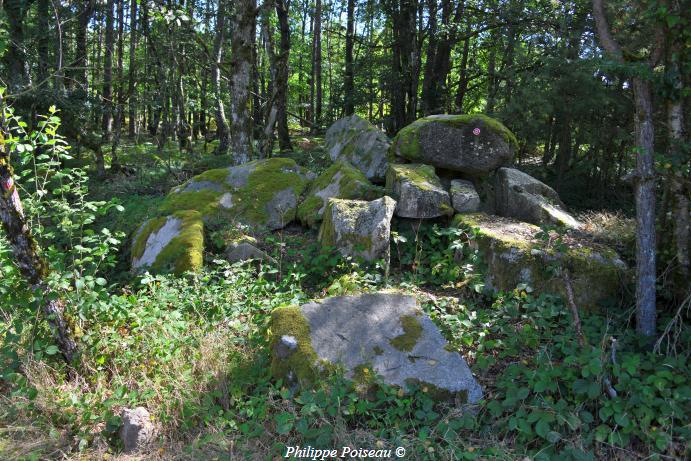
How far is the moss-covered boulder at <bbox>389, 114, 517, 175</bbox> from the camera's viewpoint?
23.5 ft

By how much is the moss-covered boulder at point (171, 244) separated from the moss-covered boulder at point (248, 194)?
48cm

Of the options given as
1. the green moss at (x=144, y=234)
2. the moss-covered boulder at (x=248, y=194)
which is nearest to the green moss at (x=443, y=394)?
the moss-covered boulder at (x=248, y=194)

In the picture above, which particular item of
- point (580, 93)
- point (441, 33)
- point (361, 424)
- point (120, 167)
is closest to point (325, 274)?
point (361, 424)

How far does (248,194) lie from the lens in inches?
315

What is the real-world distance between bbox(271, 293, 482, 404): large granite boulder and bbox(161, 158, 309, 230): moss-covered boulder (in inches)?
140

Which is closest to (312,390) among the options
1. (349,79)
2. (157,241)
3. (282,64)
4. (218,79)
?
(157,241)

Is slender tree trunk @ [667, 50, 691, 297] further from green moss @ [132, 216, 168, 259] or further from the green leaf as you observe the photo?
green moss @ [132, 216, 168, 259]

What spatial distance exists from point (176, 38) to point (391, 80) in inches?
236

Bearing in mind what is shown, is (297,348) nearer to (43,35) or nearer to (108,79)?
(43,35)

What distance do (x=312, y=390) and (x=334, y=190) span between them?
4317mm

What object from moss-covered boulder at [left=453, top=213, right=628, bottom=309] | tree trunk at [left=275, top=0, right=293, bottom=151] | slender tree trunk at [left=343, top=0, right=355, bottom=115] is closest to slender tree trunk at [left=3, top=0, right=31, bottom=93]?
tree trunk at [left=275, top=0, right=293, bottom=151]

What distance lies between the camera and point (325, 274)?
5.70 metres

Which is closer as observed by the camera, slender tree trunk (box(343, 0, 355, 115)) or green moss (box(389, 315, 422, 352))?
green moss (box(389, 315, 422, 352))

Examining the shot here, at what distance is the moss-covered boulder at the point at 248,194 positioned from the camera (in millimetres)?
7677
